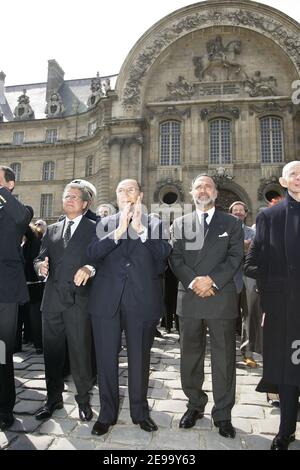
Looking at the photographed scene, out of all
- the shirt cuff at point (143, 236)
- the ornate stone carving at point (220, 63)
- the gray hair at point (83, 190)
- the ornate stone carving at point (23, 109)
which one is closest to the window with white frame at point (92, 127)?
the ornate stone carving at point (23, 109)

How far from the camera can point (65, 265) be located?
422 centimetres

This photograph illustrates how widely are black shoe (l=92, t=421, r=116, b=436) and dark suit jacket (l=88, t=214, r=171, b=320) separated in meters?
1.08

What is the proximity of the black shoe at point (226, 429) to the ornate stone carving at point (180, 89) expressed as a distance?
22711mm

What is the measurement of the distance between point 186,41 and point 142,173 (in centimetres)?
941

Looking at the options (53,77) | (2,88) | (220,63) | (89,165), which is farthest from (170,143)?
(2,88)

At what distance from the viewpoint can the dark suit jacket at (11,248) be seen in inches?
156

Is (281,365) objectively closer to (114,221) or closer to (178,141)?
(114,221)

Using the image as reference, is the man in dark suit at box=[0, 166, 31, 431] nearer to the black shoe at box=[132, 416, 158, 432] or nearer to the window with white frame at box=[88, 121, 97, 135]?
the black shoe at box=[132, 416, 158, 432]

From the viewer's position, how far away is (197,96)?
23562 mm

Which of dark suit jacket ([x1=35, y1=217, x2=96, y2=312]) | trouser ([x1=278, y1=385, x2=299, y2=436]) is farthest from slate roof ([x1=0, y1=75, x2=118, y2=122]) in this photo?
trouser ([x1=278, y1=385, x2=299, y2=436])

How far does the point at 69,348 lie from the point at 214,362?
1666 mm

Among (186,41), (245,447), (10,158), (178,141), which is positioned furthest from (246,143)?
(245,447)

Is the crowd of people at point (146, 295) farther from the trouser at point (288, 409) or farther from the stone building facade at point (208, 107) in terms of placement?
the stone building facade at point (208, 107)

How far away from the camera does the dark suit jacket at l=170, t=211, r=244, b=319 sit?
391cm
